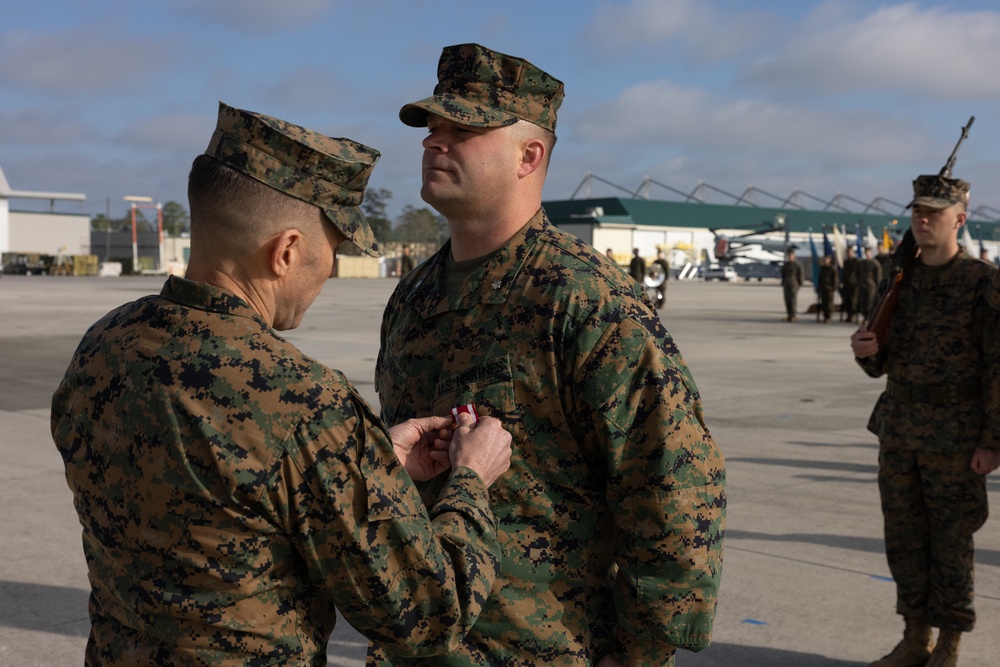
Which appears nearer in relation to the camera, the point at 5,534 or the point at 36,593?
the point at 36,593

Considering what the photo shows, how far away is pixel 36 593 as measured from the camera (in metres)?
5.12

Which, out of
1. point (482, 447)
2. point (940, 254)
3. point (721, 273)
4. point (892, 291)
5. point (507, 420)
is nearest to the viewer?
point (482, 447)

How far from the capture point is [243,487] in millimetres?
1693

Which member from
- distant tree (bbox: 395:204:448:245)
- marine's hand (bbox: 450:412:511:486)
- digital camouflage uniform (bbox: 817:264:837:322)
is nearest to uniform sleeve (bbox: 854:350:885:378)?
marine's hand (bbox: 450:412:511:486)

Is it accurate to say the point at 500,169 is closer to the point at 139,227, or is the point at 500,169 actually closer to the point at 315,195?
the point at 315,195

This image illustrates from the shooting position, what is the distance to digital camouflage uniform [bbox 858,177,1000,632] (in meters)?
4.29

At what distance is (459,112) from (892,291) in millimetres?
2810

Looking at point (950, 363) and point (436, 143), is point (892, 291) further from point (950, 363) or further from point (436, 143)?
point (436, 143)

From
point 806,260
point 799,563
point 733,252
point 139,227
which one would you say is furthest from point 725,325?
point 139,227

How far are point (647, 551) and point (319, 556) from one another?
0.84m

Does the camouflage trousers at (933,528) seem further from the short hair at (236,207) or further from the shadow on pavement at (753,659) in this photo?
the short hair at (236,207)

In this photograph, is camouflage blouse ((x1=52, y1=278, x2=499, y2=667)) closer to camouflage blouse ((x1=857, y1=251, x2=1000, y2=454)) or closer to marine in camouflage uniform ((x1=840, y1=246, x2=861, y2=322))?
camouflage blouse ((x1=857, y1=251, x2=1000, y2=454))

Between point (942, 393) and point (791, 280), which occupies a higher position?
point (791, 280)

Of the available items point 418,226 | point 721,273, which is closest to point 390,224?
point 418,226
